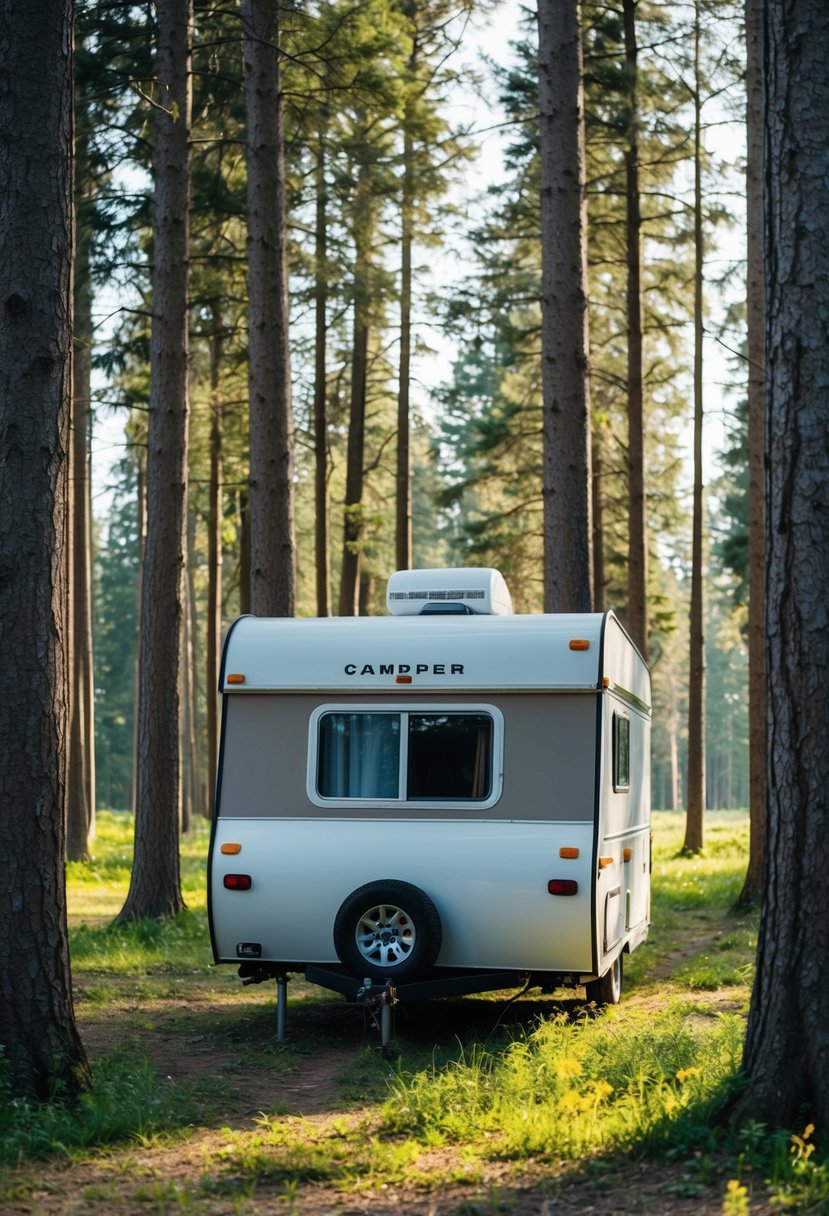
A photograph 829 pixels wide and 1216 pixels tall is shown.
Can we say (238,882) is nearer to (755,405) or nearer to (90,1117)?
(90,1117)

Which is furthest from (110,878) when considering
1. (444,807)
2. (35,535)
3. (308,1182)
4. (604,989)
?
(308,1182)

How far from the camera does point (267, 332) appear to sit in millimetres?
14305

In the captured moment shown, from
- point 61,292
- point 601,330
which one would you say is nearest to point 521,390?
point 601,330

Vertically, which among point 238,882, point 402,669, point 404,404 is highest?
point 404,404

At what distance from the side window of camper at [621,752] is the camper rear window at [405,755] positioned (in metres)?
1.11

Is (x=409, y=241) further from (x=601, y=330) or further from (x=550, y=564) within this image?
(x=550, y=564)

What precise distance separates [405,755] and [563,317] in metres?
5.55

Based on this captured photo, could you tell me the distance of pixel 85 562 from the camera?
2252 cm

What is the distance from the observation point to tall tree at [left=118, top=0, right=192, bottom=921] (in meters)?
14.8

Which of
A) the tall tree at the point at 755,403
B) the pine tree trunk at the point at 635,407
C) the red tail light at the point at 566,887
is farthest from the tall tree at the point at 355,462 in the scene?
the red tail light at the point at 566,887

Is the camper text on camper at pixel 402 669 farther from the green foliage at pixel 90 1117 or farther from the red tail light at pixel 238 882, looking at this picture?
the green foliage at pixel 90 1117

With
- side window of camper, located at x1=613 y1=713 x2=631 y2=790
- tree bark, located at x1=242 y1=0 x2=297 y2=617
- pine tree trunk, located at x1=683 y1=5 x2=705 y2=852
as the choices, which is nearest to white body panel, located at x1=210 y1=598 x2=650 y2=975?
side window of camper, located at x1=613 y1=713 x2=631 y2=790

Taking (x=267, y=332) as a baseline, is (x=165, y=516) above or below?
below

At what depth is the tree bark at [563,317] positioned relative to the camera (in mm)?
13344
